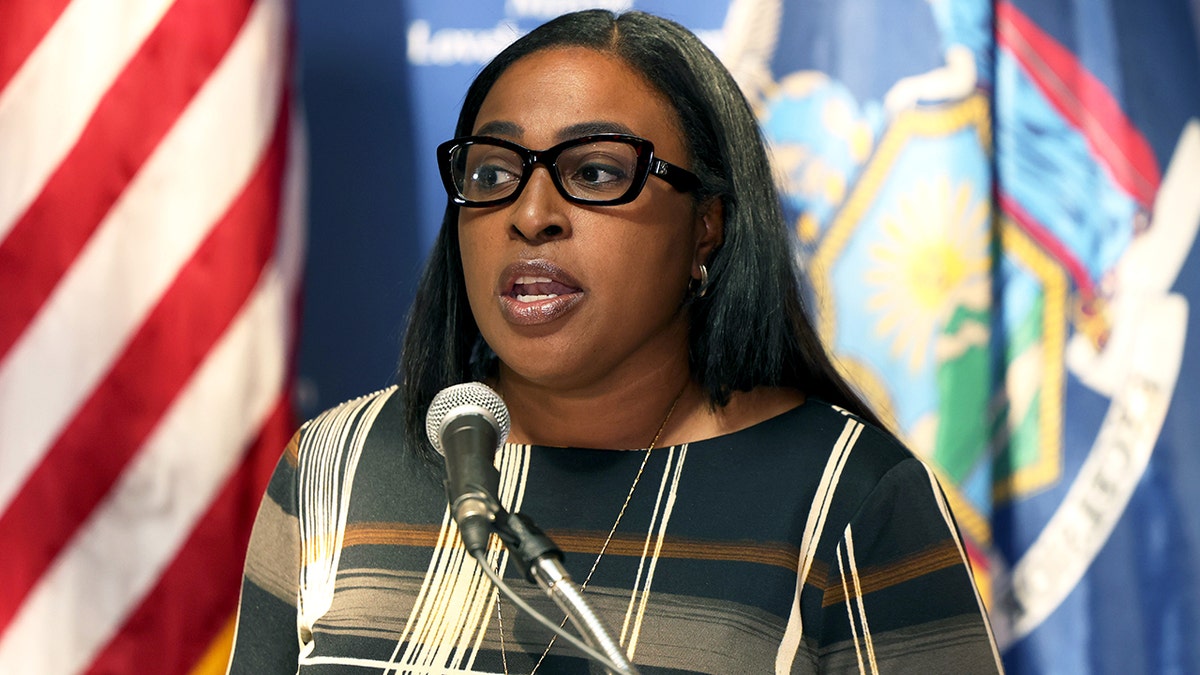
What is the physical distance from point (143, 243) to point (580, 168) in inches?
35.0

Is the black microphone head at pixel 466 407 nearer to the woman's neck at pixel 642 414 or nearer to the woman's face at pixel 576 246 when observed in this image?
the woman's face at pixel 576 246

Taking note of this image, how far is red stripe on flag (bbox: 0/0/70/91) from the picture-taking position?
194 cm

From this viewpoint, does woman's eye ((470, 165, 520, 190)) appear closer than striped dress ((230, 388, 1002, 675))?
No

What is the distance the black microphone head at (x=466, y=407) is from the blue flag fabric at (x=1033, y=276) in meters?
1.21

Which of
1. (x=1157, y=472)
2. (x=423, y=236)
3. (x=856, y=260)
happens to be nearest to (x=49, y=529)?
(x=423, y=236)

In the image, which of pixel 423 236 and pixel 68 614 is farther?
pixel 423 236

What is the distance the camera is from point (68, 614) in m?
1.91

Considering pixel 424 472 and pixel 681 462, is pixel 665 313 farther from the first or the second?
pixel 424 472

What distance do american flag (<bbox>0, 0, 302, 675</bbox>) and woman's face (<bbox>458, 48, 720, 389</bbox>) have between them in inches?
24.9

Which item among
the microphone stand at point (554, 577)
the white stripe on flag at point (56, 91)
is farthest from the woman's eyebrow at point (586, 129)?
the white stripe on flag at point (56, 91)

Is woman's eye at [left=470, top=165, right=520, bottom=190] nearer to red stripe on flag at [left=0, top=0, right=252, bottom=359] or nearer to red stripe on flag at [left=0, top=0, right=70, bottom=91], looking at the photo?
red stripe on flag at [left=0, top=0, right=252, bottom=359]

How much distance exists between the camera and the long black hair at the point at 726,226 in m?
1.60

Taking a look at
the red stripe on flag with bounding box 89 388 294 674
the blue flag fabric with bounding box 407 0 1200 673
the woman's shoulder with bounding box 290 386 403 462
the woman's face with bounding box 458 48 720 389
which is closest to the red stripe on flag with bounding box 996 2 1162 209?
the blue flag fabric with bounding box 407 0 1200 673

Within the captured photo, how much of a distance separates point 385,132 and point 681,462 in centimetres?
114
